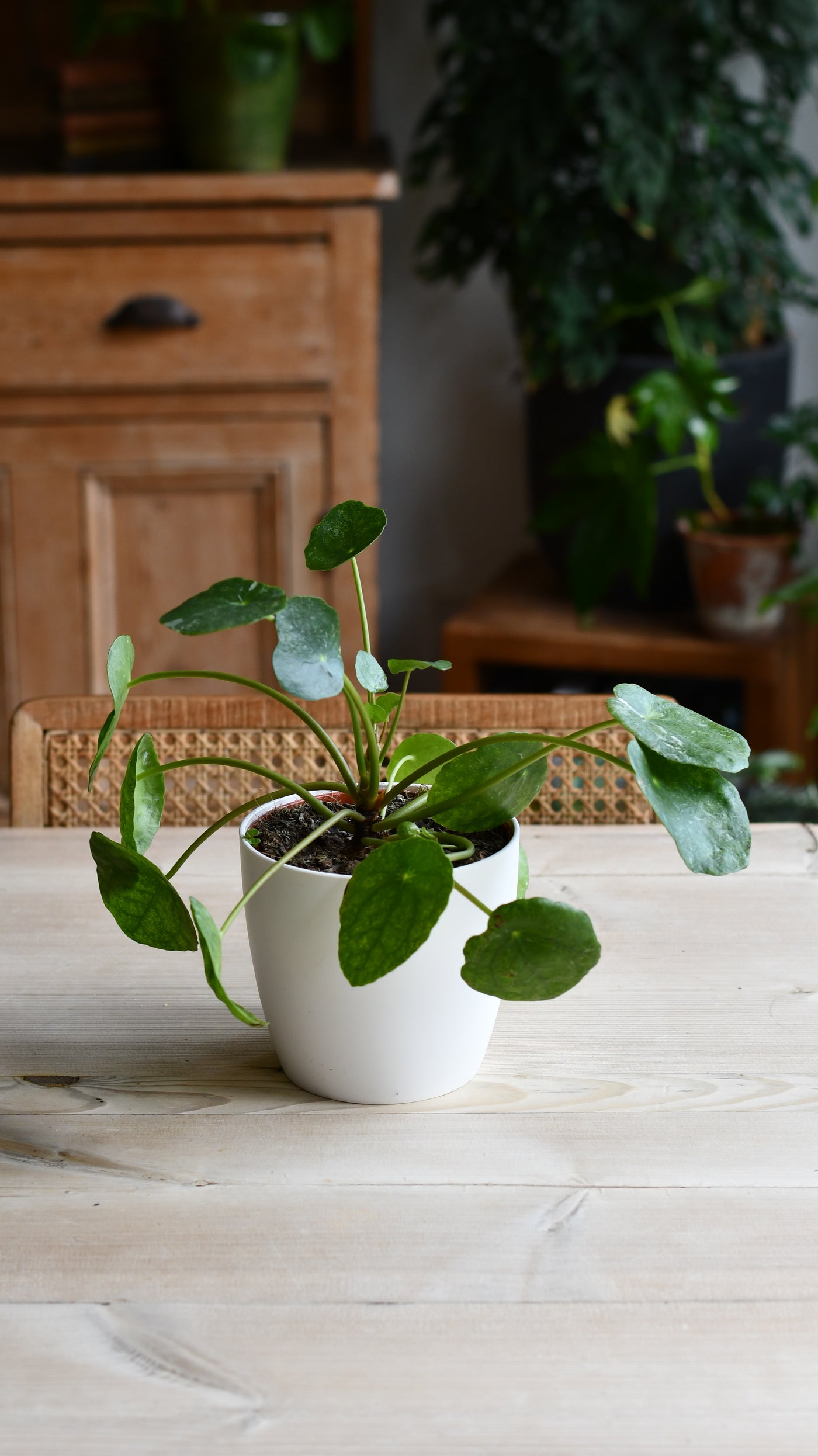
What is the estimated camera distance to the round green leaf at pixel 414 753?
606 mm

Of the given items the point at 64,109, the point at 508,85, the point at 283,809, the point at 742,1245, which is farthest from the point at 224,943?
the point at 64,109

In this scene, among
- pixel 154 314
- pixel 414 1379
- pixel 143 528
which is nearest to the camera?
pixel 414 1379

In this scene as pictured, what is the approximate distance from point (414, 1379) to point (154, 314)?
1.55 m

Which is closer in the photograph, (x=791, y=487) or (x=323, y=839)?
(x=323, y=839)

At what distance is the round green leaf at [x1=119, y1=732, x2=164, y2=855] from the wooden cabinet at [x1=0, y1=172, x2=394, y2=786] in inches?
51.0

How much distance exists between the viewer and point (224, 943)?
0.71 metres

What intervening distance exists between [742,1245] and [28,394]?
158 centimetres

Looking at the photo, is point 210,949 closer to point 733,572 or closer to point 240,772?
point 240,772

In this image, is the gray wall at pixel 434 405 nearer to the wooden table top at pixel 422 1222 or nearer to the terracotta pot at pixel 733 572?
the terracotta pot at pixel 733 572

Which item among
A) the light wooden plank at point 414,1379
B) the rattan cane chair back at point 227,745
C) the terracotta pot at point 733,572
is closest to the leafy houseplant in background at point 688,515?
the terracotta pot at point 733,572

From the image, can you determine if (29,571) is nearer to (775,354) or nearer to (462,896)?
(775,354)

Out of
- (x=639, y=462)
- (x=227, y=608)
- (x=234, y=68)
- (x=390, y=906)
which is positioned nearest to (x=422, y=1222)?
(x=390, y=906)

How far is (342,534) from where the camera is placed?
0.53 meters

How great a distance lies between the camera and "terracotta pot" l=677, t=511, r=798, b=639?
177 centimetres
